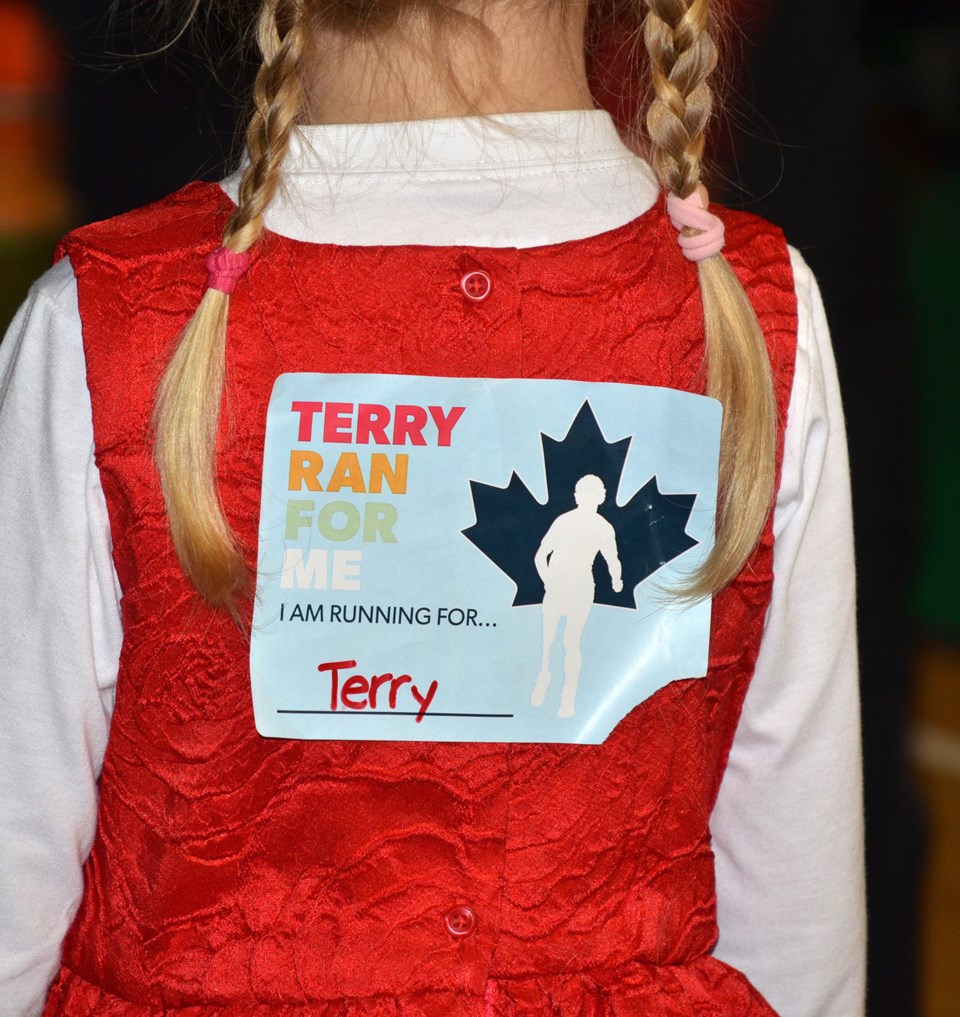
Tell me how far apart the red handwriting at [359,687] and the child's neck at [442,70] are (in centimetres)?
33

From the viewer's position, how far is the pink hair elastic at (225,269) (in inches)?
31.5

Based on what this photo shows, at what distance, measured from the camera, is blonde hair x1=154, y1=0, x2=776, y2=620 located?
787mm

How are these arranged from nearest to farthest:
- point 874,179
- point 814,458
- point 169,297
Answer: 1. point 169,297
2. point 814,458
3. point 874,179

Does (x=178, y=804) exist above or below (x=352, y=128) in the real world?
below

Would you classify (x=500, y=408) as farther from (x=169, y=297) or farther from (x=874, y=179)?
(x=874, y=179)

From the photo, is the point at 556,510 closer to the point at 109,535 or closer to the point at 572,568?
the point at 572,568

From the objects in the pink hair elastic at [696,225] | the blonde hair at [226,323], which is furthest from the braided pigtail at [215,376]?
the pink hair elastic at [696,225]

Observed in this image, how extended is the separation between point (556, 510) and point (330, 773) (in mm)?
206

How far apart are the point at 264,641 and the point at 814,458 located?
1.24 ft

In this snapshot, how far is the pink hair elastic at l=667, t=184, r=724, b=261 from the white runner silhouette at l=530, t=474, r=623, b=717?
6.1 inches

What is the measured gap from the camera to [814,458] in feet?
3.00

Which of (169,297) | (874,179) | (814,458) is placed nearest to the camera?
(169,297)

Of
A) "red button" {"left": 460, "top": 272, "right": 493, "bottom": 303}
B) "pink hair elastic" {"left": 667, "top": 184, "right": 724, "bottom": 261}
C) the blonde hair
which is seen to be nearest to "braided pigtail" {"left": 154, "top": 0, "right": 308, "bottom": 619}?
the blonde hair

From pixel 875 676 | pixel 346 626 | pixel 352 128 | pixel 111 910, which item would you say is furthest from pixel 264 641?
pixel 875 676
